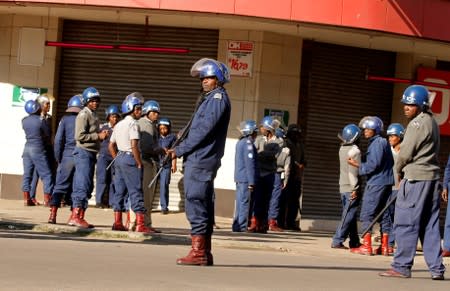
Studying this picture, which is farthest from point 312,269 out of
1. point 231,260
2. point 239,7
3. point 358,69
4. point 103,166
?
point 358,69

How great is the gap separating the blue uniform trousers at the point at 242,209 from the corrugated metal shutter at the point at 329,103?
4.27 m

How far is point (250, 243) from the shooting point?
16047mm

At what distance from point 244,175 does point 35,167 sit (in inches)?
172

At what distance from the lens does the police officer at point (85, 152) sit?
1596 centimetres

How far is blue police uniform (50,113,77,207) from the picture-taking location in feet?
53.2

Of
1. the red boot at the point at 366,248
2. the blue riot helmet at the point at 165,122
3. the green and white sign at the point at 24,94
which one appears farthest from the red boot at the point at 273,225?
the green and white sign at the point at 24,94

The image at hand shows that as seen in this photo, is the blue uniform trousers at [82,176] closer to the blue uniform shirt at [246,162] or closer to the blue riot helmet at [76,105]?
the blue riot helmet at [76,105]

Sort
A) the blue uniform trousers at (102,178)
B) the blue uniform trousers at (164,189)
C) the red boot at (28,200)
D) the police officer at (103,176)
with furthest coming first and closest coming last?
the blue uniform trousers at (164,189)
the blue uniform trousers at (102,178)
the police officer at (103,176)
the red boot at (28,200)

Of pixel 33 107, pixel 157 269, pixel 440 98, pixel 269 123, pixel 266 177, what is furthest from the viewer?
pixel 440 98

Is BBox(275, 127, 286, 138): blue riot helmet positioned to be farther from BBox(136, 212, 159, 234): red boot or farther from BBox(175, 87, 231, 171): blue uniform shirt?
BBox(175, 87, 231, 171): blue uniform shirt

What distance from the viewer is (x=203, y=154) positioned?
1158cm

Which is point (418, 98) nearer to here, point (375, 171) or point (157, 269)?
point (157, 269)

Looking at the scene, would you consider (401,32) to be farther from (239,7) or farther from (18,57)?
(18,57)

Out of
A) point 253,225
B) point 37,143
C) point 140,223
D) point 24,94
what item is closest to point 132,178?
point 140,223
